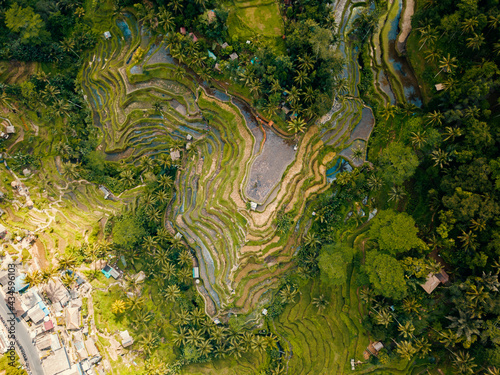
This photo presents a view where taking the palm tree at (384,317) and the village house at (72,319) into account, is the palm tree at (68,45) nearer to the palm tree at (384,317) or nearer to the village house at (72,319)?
the village house at (72,319)

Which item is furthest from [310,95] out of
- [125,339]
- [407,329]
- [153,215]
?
[125,339]

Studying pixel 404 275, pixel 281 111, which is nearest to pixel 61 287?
pixel 281 111

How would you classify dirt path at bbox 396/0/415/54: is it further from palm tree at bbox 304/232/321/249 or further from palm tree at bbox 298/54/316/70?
palm tree at bbox 304/232/321/249

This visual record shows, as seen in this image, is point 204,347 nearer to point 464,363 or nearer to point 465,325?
point 464,363

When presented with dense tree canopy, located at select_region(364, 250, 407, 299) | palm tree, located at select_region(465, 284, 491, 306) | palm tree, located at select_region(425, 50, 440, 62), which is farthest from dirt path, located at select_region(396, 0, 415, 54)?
palm tree, located at select_region(465, 284, 491, 306)

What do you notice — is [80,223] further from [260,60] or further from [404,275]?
[404,275]

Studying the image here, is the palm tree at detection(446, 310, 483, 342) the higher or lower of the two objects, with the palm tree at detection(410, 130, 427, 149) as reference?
lower
